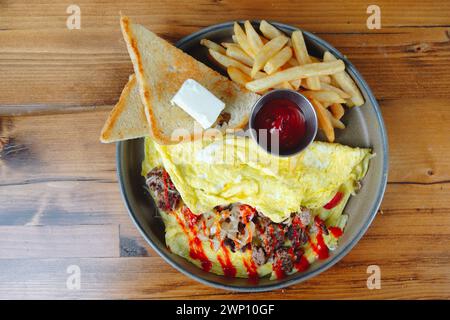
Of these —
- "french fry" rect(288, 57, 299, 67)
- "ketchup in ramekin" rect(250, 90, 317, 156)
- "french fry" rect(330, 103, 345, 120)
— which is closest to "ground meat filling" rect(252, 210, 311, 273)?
"ketchup in ramekin" rect(250, 90, 317, 156)

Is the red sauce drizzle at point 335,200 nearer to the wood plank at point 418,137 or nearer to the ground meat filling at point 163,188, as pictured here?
the wood plank at point 418,137

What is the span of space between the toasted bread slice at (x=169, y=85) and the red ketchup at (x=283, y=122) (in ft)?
0.38

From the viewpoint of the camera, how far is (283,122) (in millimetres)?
2592

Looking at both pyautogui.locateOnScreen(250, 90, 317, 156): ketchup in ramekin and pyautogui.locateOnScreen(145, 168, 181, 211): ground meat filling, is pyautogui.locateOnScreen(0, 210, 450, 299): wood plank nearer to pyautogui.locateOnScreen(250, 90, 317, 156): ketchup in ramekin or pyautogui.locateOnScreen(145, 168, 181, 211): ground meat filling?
pyautogui.locateOnScreen(145, 168, 181, 211): ground meat filling

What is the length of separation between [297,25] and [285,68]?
0.47m

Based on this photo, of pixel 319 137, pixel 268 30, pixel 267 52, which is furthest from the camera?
pixel 319 137

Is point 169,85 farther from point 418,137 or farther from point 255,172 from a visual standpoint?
point 418,137

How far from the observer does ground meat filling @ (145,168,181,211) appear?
2.84 m

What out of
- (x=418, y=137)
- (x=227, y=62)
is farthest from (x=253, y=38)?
(x=418, y=137)

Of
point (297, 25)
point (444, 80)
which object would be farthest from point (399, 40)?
point (297, 25)

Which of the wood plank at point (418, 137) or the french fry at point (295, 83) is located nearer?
the french fry at point (295, 83)

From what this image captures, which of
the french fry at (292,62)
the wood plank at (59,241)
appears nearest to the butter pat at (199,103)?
the french fry at (292,62)

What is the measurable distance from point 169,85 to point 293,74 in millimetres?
692

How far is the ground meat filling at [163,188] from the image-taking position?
284 cm
